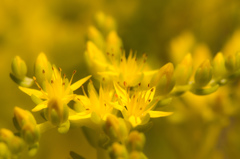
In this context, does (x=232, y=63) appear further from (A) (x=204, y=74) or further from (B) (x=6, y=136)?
(B) (x=6, y=136)

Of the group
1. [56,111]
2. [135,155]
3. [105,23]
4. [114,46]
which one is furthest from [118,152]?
[105,23]

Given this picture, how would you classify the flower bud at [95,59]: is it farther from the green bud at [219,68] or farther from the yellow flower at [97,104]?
the green bud at [219,68]

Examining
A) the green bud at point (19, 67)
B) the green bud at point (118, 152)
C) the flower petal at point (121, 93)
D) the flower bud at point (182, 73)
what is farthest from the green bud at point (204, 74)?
the green bud at point (19, 67)

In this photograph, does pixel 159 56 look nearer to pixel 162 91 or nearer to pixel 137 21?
pixel 137 21

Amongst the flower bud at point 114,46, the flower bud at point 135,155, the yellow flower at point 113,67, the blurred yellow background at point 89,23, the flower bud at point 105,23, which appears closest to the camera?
the flower bud at point 135,155

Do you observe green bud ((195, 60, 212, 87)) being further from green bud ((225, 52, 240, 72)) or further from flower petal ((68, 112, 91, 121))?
flower petal ((68, 112, 91, 121))

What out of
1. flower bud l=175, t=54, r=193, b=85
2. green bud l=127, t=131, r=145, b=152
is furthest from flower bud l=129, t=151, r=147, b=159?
flower bud l=175, t=54, r=193, b=85
